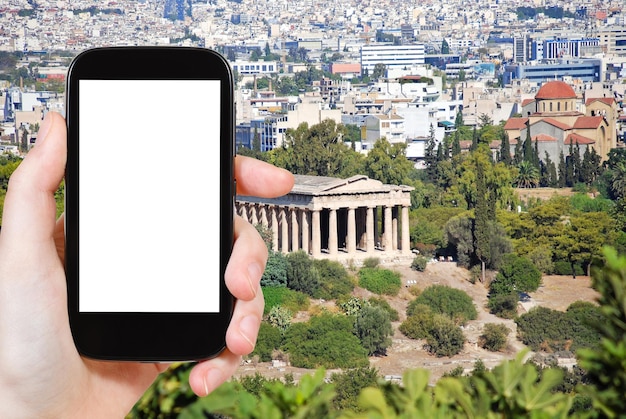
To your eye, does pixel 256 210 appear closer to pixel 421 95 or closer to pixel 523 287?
pixel 523 287

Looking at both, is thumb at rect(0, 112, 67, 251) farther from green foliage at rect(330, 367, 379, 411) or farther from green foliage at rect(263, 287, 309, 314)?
green foliage at rect(263, 287, 309, 314)

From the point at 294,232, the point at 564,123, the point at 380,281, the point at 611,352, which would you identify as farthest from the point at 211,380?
the point at 564,123

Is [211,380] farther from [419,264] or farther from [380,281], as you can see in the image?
[419,264]

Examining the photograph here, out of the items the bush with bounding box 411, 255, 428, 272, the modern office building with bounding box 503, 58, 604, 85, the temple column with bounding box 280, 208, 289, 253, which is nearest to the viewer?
the bush with bounding box 411, 255, 428, 272

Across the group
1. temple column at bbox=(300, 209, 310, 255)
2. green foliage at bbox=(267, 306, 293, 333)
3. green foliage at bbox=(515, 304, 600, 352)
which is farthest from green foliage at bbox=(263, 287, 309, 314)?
green foliage at bbox=(515, 304, 600, 352)

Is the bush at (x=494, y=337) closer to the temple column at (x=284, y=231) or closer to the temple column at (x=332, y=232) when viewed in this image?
the temple column at (x=332, y=232)

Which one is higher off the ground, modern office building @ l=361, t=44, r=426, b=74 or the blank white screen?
the blank white screen
